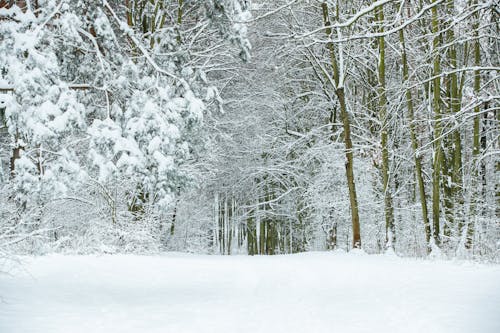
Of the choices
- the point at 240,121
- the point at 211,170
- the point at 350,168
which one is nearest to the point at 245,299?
the point at 350,168

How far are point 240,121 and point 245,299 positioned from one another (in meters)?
15.2

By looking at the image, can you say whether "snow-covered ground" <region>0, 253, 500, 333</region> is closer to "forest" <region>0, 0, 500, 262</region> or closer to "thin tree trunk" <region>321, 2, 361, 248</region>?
"forest" <region>0, 0, 500, 262</region>

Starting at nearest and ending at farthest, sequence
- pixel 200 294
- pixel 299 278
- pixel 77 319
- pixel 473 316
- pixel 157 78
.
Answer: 1. pixel 473 316
2. pixel 77 319
3. pixel 200 294
4. pixel 299 278
5. pixel 157 78

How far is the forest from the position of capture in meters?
8.28

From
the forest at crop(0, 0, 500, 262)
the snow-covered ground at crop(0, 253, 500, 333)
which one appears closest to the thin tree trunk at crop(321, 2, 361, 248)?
the forest at crop(0, 0, 500, 262)

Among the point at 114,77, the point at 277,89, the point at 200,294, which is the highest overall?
the point at 277,89

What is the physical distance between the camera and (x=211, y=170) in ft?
62.6

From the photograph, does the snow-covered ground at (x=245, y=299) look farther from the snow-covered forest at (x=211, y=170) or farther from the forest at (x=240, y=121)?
the forest at (x=240, y=121)

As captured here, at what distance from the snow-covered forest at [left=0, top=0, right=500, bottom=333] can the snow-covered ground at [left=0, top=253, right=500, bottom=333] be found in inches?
1.3

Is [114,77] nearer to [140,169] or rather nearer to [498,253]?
[140,169]

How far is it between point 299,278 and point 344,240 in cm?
1596

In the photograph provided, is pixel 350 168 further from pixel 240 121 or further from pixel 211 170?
pixel 240 121

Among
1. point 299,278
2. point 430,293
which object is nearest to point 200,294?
point 299,278

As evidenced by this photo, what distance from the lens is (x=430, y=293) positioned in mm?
4988
